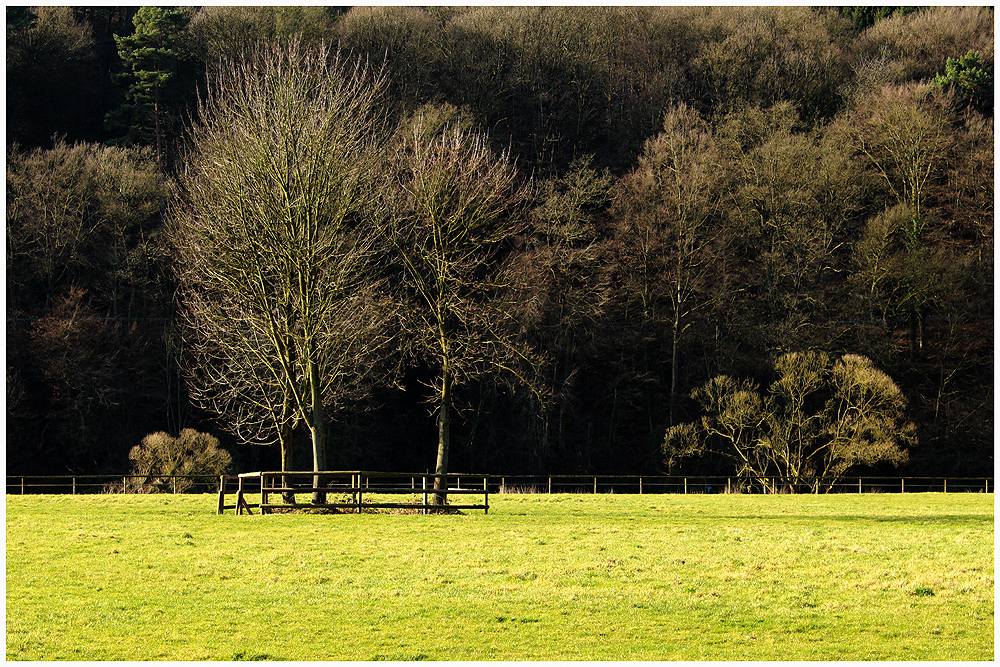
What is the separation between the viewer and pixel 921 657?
11141 millimetres

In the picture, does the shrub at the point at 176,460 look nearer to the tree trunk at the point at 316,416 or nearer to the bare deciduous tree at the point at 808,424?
the tree trunk at the point at 316,416

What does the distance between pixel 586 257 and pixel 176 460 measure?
20.4 meters

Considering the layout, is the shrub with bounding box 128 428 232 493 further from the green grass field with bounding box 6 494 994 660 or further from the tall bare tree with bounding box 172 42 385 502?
the green grass field with bounding box 6 494 994 660

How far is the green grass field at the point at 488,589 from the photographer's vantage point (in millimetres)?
11617

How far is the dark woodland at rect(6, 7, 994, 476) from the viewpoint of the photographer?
4803cm

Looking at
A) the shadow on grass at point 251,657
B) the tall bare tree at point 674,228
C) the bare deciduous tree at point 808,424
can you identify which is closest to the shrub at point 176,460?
the bare deciduous tree at point 808,424

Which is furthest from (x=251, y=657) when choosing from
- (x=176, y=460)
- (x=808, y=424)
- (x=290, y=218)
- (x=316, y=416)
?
(x=808, y=424)

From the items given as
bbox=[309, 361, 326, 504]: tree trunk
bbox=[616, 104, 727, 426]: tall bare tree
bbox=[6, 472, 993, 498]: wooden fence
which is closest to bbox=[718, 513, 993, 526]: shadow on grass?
bbox=[309, 361, 326, 504]: tree trunk

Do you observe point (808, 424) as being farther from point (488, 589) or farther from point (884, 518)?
point (488, 589)

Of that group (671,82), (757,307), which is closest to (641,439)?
(757,307)

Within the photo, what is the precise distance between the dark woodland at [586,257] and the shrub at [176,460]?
5.21m

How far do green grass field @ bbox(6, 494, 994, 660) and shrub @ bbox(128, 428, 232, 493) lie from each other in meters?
13.6

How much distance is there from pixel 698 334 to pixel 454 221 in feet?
75.4

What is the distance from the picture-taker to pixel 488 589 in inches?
591
